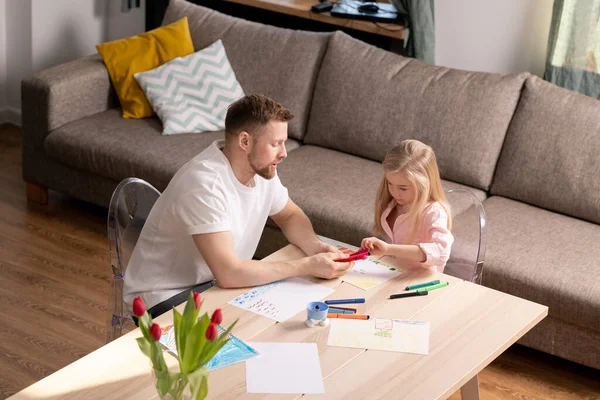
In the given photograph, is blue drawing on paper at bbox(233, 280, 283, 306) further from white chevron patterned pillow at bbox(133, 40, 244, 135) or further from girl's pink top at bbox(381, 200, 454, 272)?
white chevron patterned pillow at bbox(133, 40, 244, 135)

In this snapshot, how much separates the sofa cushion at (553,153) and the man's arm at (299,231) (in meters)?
1.26

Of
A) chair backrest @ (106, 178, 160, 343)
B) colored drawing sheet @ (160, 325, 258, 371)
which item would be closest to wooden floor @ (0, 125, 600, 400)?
chair backrest @ (106, 178, 160, 343)

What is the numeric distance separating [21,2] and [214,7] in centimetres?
102

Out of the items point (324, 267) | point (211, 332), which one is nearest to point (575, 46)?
point (324, 267)

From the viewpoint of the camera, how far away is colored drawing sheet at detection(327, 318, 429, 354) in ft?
6.92

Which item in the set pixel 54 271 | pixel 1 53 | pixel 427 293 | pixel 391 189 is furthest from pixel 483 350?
pixel 1 53

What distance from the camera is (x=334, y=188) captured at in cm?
361

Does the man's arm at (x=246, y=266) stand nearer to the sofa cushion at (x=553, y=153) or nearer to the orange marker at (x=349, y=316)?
the orange marker at (x=349, y=316)

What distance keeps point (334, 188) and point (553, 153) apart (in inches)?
34.0

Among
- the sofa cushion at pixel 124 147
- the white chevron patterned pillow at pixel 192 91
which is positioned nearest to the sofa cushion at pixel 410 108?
the sofa cushion at pixel 124 147

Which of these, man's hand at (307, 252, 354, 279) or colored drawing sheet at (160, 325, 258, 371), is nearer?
colored drawing sheet at (160, 325, 258, 371)

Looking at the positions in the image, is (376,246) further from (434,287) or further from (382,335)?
(382,335)

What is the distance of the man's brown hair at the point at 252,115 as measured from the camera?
2432 mm

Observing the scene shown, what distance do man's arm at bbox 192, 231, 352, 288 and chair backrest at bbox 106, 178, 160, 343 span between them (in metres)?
0.32
